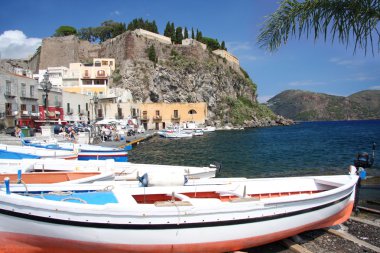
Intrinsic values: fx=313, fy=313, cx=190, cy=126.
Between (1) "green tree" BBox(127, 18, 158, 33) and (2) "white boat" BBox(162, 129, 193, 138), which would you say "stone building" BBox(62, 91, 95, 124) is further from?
(1) "green tree" BBox(127, 18, 158, 33)

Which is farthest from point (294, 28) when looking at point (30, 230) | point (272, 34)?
point (30, 230)

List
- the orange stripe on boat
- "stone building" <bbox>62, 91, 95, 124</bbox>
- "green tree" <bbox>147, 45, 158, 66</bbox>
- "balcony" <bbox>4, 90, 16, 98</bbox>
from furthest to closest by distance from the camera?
"green tree" <bbox>147, 45, 158, 66</bbox>
"stone building" <bbox>62, 91, 95, 124</bbox>
"balcony" <bbox>4, 90, 16, 98</bbox>
the orange stripe on boat

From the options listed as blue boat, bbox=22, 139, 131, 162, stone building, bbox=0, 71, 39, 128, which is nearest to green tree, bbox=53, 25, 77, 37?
stone building, bbox=0, 71, 39, 128

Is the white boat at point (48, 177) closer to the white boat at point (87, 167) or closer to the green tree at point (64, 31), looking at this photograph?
the white boat at point (87, 167)

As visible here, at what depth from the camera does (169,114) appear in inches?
2906

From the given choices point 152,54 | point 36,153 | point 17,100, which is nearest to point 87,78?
point 152,54

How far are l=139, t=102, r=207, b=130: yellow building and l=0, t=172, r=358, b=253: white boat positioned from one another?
64.4m

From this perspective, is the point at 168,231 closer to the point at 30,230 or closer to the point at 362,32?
the point at 30,230

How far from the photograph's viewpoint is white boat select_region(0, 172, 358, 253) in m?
5.05

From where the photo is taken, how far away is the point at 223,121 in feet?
Result: 283

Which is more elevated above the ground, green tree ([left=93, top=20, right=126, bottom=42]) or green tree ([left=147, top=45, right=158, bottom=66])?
green tree ([left=93, top=20, right=126, bottom=42])

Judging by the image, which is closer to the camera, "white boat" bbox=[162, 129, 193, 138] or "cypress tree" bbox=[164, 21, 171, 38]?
"white boat" bbox=[162, 129, 193, 138]

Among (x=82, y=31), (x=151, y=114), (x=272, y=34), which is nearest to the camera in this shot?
(x=272, y=34)

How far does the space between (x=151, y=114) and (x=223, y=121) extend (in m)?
23.3
